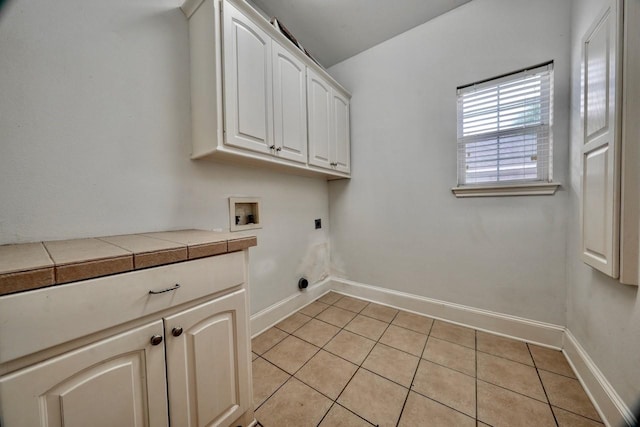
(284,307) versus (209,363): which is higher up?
Result: (209,363)

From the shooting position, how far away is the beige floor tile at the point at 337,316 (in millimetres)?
1875

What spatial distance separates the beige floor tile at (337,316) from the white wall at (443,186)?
42cm

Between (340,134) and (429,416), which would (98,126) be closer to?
(340,134)

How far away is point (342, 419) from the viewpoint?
1.04 m

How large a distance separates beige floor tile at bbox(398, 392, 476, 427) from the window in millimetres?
1419

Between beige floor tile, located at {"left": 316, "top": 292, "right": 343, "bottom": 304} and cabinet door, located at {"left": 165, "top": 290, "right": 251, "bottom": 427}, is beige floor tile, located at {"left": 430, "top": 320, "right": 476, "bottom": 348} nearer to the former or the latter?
beige floor tile, located at {"left": 316, "top": 292, "right": 343, "bottom": 304}

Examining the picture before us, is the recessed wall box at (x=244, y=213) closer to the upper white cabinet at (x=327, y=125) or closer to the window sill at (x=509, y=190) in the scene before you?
the upper white cabinet at (x=327, y=125)

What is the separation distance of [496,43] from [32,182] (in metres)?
2.79

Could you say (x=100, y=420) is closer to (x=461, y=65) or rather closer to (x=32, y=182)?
(x=32, y=182)

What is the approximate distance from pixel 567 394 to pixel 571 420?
0.18 m

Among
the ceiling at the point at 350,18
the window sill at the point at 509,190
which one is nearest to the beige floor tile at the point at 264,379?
the window sill at the point at 509,190

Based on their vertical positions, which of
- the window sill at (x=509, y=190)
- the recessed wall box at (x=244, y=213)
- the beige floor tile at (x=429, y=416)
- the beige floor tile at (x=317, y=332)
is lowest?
the beige floor tile at (x=429, y=416)

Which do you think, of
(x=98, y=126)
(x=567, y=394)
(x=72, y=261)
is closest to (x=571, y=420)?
(x=567, y=394)

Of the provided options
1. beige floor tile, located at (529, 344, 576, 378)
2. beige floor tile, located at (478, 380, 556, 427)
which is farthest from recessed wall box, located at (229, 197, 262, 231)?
beige floor tile, located at (529, 344, 576, 378)
